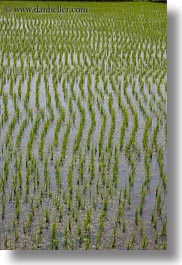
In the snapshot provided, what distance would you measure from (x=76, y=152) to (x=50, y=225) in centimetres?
77

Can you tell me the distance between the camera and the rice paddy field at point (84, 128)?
390 centimetres

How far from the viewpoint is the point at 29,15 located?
15.8 ft

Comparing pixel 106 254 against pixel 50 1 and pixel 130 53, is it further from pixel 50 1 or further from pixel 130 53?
pixel 130 53

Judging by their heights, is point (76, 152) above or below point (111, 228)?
above

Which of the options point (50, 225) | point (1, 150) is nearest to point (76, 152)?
point (1, 150)

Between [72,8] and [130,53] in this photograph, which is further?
[130,53]

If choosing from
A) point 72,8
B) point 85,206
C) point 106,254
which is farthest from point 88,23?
point 106,254

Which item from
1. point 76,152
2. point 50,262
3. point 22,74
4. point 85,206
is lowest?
point 50,262

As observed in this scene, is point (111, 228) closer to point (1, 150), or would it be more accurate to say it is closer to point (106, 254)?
point (106, 254)

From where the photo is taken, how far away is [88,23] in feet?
16.7

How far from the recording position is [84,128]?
4.86 metres

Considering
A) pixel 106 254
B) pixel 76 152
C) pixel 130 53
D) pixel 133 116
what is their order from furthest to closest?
pixel 130 53
pixel 133 116
pixel 76 152
pixel 106 254

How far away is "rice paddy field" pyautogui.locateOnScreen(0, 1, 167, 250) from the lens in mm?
3896

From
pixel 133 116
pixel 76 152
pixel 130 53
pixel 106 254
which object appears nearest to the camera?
pixel 106 254
